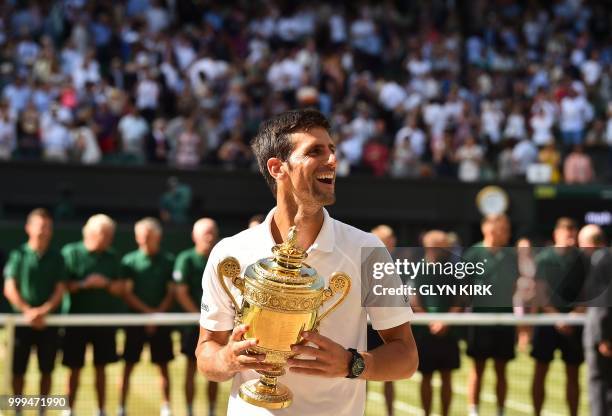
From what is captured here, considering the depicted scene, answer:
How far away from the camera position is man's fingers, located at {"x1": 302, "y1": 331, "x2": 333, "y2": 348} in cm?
260

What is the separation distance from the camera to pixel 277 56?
723 inches

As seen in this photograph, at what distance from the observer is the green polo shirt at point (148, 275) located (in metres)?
7.87

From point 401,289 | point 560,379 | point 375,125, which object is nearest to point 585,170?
point 375,125

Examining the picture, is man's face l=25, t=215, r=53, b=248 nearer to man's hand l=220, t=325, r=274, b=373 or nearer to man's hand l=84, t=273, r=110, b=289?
man's hand l=84, t=273, r=110, b=289

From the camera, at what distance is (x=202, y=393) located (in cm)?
832

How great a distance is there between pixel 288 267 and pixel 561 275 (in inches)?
54.9

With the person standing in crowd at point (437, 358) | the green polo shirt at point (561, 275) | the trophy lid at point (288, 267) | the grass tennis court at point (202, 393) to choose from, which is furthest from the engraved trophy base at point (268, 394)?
the grass tennis court at point (202, 393)

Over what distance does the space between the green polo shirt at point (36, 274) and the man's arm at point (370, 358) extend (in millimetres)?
4884

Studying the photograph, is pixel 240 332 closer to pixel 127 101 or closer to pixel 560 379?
pixel 560 379

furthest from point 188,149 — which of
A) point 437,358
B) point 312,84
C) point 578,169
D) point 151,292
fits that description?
point 437,358

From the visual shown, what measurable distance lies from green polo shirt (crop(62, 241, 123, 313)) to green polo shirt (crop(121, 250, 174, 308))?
0.62ft

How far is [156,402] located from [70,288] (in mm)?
1108

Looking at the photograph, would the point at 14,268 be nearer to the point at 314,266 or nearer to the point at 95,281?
the point at 95,281

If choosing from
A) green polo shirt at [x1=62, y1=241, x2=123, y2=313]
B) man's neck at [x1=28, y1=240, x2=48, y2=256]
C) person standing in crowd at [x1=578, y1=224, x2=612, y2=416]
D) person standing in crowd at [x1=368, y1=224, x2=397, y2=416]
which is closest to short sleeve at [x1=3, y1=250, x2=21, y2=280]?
man's neck at [x1=28, y1=240, x2=48, y2=256]
